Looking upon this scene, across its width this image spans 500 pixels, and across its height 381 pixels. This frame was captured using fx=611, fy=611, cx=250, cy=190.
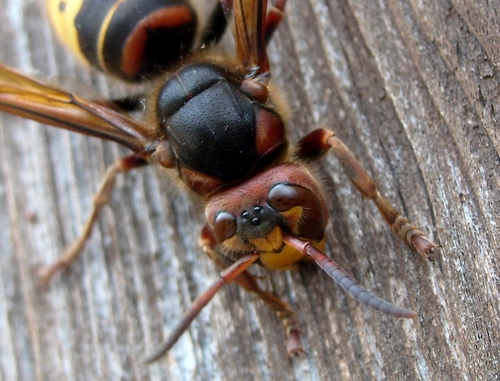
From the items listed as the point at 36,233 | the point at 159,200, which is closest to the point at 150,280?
the point at 159,200

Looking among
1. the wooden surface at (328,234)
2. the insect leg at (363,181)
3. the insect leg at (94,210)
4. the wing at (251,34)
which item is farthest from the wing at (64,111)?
the insect leg at (363,181)

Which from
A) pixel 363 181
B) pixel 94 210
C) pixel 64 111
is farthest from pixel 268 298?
pixel 64 111

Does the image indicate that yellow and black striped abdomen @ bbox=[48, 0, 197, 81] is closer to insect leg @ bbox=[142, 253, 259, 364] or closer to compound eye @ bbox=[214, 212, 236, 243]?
compound eye @ bbox=[214, 212, 236, 243]

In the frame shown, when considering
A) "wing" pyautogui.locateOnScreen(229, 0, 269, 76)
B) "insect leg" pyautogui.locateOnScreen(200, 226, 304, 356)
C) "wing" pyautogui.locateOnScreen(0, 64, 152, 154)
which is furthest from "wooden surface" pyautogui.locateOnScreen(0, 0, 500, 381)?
"wing" pyautogui.locateOnScreen(0, 64, 152, 154)

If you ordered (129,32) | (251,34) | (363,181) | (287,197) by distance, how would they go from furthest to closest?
(129,32) < (251,34) < (363,181) < (287,197)

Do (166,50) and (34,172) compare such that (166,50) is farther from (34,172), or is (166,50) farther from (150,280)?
(150,280)

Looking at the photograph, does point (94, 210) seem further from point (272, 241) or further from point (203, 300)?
point (272, 241)
